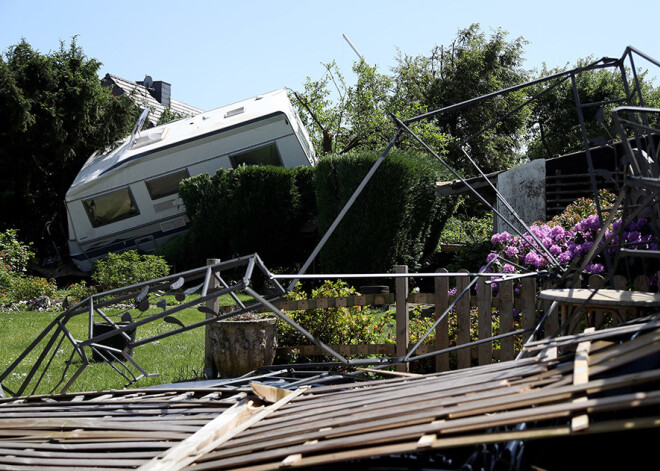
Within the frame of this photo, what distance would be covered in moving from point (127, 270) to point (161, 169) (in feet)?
10.9

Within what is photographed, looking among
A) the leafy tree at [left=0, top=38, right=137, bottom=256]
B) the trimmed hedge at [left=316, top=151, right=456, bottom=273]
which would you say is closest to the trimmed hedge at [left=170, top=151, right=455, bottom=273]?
the trimmed hedge at [left=316, top=151, right=456, bottom=273]

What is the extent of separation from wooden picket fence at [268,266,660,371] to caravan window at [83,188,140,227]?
1011 centimetres

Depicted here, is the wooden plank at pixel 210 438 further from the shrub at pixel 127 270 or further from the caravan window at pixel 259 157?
the caravan window at pixel 259 157

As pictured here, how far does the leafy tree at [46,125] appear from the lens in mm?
15789

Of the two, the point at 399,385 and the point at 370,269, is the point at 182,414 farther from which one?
the point at 370,269

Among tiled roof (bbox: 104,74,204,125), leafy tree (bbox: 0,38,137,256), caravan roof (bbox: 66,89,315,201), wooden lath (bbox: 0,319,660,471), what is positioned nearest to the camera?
wooden lath (bbox: 0,319,660,471)

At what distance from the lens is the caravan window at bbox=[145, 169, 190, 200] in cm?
1504

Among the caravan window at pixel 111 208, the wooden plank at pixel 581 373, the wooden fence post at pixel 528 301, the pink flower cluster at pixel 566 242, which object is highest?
the caravan window at pixel 111 208

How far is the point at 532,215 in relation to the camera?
1284 centimetres

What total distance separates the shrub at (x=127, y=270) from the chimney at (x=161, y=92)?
15921 mm

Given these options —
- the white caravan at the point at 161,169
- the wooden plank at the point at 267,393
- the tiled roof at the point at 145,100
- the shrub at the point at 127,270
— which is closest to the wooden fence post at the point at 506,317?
the wooden plank at the point at 267,393

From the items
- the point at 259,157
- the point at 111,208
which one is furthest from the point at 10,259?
the point at 259,157

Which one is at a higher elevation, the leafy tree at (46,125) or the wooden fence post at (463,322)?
the leafy tree at (46,125)

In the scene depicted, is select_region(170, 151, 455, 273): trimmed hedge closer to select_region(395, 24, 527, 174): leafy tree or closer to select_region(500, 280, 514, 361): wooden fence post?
select_region(500, 280, 514, 361): wooden fence post
